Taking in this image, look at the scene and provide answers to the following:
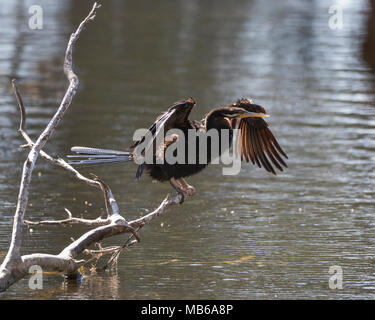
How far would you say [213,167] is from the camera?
436 inches

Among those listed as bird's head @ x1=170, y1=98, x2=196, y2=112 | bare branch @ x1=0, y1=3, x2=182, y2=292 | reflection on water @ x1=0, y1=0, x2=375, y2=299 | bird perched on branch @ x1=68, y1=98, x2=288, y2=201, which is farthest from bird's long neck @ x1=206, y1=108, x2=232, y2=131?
reflection on water @ x1=0, y1=0, x2=375, y2=299

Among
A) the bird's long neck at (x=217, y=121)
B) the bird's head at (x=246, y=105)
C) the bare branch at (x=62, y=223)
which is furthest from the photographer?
the bird's head at (x=246, y=105)

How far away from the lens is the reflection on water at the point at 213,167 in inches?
284

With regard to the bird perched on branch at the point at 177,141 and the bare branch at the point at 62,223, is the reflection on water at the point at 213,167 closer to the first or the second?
the bare branch at the point at 62,223

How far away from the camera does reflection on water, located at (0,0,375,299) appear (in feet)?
23.7

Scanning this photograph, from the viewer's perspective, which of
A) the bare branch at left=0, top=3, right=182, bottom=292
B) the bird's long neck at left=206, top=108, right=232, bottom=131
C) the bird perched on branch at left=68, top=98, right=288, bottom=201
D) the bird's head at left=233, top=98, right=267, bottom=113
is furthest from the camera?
the bird's head at left=233, top=98, right=267, bottom=113

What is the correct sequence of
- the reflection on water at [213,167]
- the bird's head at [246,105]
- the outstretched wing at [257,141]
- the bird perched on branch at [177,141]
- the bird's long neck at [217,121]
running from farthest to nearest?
the outstretched wing at [257,141] → the bird's head at [246,105] → the reflection on water at [213,167] → the bird's long neck at [217,121] → the bird perched on branch at [177,141]

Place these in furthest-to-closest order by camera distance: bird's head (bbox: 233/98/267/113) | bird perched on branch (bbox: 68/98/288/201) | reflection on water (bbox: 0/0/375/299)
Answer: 1. bird's head (bbox: 233/98/267/113)
2. reflection on water (bbox: 0/0/375/299)
3. bird perched on branch (bbox: 68/98/288/201)

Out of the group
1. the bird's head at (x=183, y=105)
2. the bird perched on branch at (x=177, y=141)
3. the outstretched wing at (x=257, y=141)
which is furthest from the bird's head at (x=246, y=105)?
the bird's head at (x=183, y=105)

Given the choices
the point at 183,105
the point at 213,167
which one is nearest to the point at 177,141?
the point at 183,105

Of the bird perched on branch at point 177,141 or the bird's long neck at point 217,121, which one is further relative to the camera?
the bird's long neck at point 217,121

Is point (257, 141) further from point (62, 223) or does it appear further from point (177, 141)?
point (62, 223)

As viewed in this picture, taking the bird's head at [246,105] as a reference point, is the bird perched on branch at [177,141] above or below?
below

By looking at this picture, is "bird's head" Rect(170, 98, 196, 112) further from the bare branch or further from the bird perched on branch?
the bare branch
